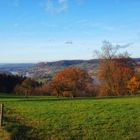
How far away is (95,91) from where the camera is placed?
330ft

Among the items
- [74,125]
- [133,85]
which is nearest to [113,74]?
[133,85]

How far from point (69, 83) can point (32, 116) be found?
75625 mm

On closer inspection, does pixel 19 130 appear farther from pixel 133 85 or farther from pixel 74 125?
pixel 133 85

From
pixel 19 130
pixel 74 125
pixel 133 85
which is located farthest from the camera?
pixel 133 85

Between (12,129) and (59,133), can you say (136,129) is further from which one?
(12,129)

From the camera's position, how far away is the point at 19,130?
20.8m

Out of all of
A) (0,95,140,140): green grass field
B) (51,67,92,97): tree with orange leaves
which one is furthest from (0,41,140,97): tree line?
(0,95,140,140): green grass field

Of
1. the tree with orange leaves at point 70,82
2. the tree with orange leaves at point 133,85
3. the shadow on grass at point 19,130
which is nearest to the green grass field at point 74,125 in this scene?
the shadow on grass at point 19,130

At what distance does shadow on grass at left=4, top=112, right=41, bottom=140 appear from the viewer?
19525 millimetres

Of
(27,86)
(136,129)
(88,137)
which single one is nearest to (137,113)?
(136,129)

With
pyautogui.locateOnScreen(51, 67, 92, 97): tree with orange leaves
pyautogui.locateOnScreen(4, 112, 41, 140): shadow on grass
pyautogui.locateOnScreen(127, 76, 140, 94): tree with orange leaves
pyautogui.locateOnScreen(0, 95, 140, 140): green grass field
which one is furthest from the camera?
pyautogui.locateOnScreen(51, 67, 92, 97): tree with orange leaves

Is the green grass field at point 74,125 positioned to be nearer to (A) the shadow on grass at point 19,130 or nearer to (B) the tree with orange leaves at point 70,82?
(A) the shadow on grass at point 19,130

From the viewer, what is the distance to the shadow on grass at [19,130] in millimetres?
19525

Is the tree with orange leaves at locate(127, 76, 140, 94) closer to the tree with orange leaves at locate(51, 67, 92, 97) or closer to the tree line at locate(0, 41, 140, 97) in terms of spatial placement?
the tree line at locate(0, 41, 140, 97)
